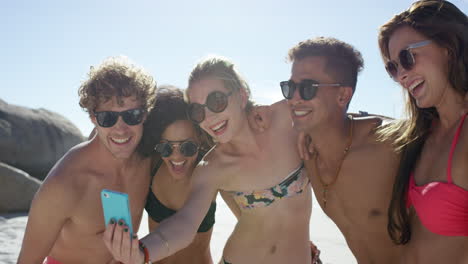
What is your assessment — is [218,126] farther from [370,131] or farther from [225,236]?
[225,236]

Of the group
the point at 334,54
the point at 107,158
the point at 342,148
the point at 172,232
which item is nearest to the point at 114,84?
the point at 107,158

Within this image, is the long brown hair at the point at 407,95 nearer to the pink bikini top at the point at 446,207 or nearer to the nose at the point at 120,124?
the pink bikini top at the point at 446,207

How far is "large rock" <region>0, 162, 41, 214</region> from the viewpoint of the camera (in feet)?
31.9

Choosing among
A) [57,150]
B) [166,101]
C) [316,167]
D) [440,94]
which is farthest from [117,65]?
[57,150]

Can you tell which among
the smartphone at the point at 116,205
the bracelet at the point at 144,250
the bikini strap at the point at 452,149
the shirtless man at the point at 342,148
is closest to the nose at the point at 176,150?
the shirtless man at the point at 342,148

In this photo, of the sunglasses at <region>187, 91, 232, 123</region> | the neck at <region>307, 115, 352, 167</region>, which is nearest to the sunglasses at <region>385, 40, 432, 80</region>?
the neck at <region>307, 115, 352, 167</region>

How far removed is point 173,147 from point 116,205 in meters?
1.55

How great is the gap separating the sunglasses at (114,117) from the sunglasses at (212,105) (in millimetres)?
461

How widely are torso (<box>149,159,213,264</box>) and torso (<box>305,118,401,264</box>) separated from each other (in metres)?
1.28

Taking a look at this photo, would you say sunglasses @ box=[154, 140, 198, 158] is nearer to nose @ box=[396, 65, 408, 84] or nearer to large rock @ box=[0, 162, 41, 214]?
nose @ box=[396, 65, 408, 84]

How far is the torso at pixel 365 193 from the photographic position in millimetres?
3014

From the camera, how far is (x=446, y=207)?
2.35 m

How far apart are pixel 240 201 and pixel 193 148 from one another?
70 cm

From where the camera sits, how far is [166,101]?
12.2 feet
